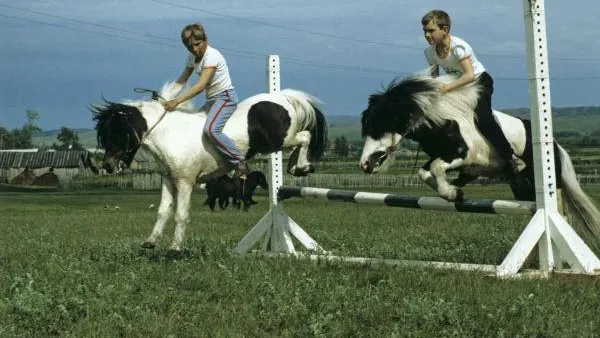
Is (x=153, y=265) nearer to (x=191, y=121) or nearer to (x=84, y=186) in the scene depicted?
(x=191, y=121)

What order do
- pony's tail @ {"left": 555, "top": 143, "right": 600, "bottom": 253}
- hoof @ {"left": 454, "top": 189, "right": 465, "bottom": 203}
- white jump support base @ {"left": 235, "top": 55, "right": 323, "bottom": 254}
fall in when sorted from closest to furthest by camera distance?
hoof @ {"left": 454, "top": 189, "right": 465, "bottom": 203}
pony's tail @ {"left": 555, "top": 143, "right": 600, "bottom": 253}
white jump support base @ {"left": 235, "top": 55, "right": 323, "bottom": 254}

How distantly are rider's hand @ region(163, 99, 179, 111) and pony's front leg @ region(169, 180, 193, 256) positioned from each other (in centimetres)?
75

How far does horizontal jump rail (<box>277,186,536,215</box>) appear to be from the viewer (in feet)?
24.8

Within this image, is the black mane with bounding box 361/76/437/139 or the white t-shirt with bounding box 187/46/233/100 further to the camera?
the white t-shirt with bounding box 187/46/233/100

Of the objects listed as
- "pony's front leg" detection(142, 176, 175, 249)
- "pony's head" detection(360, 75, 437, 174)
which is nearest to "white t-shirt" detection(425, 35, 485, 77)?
"pony's head" detection(360, 75, 437, 174)

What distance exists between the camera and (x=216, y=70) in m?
9.35

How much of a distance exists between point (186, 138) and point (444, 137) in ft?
8.77

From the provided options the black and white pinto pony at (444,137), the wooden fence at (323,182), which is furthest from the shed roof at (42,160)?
the black and white pinto pony at (444,137)

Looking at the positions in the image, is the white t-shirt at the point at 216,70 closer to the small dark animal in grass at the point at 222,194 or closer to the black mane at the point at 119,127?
the black mane at the point at 119,127

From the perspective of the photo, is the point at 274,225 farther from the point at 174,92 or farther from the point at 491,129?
the point at 491,129

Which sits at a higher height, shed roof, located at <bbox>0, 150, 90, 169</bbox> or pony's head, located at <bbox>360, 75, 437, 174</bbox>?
pony's head, located at <bbox>360, 75, 437, 174</bbox>

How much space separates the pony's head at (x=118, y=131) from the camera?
30.4ft

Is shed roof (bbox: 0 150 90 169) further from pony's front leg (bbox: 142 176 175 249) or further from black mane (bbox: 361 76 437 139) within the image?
black mane (bbox: 361 76 437 139)

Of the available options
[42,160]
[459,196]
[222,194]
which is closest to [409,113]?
[459,196]
